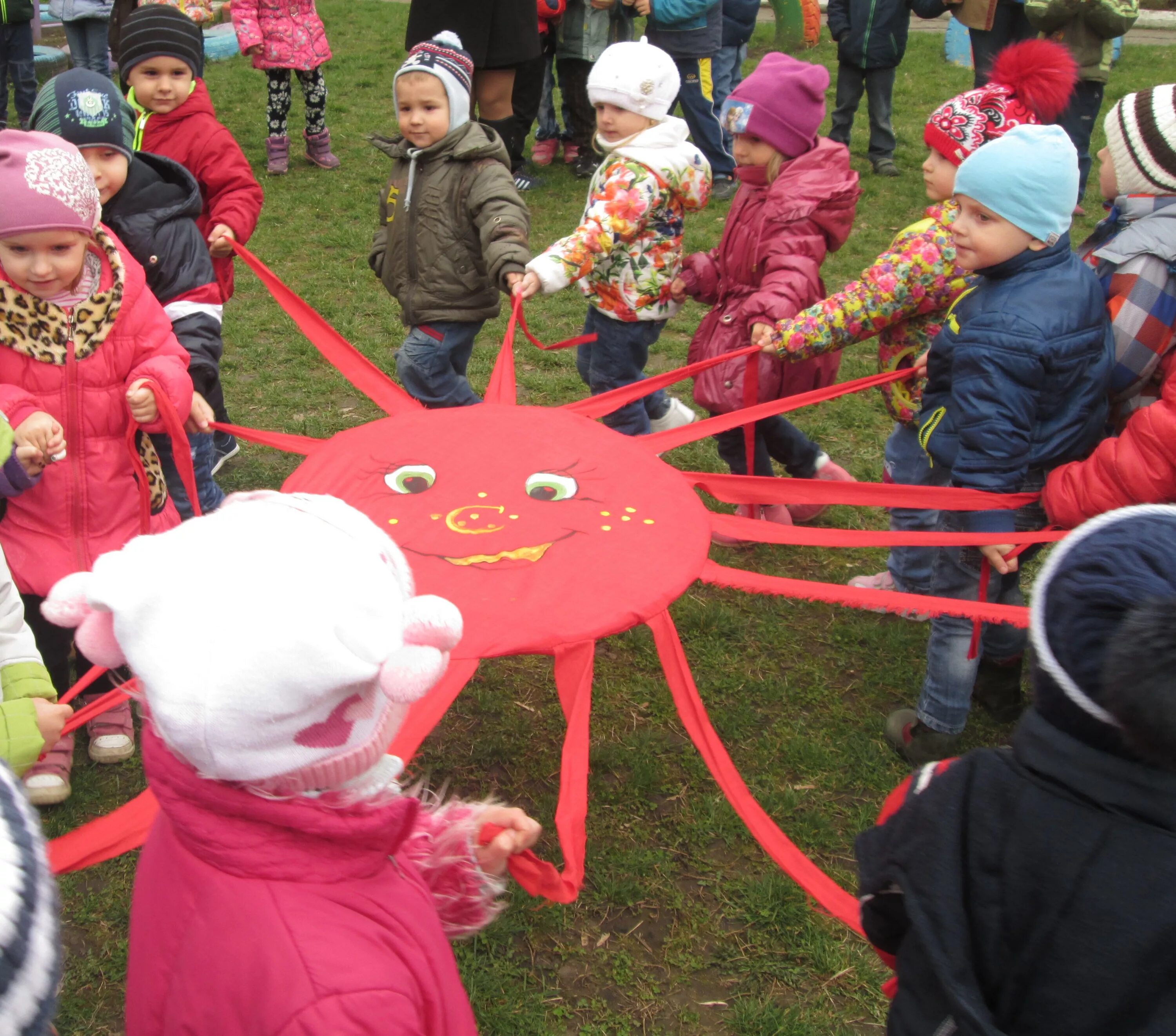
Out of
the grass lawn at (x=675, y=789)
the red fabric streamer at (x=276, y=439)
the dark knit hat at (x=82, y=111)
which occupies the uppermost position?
the dark knit hat at (x=82, y=111)

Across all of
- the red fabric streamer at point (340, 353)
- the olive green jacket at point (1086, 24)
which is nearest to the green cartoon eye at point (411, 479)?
the red fabric streamer at point (340, 353)

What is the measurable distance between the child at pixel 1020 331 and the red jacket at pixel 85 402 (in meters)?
Answer: 1.92

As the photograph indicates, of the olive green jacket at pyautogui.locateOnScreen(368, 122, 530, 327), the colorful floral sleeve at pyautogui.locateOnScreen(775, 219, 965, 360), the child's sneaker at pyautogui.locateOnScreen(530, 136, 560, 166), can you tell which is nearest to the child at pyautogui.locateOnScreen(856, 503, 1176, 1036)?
the colorful floral sleeve at pyautogui.locateOnScreen(775, 219, 965, 360)

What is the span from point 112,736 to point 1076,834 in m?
2.51

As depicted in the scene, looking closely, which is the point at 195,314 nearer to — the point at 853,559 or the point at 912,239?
the point at 912,239

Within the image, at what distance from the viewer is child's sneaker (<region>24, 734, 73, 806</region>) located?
278 centimetres

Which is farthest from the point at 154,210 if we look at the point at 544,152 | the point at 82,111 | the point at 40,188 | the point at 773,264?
the point at 544,152

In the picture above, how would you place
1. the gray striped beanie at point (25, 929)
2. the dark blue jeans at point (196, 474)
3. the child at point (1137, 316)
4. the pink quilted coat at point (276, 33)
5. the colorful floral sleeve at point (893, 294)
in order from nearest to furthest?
the gray striped beanie at point (25, 929)
the child at point (1137, 316)
the colorful floral sleeve at point (893, 294)
the dark blue jeans at point (196, 474)
the pink quilted coat at point (276, 33)

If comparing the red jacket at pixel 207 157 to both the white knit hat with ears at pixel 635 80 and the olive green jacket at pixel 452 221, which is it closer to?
the olive green jacket at pixel 452 221

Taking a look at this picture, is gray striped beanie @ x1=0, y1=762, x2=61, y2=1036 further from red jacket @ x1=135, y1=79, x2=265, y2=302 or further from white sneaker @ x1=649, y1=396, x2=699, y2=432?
white sneaker @ x1=649, y1=396, x2=699, y2=432

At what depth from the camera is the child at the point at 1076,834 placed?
120 centimetres

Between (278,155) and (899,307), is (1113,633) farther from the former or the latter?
(278,155)

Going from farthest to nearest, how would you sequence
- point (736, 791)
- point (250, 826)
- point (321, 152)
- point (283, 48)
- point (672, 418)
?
point (321, 152) → point (283, 48) → point (672, 418) → point (736, 791) → point (250, 826)

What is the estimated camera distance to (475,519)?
260 cm
